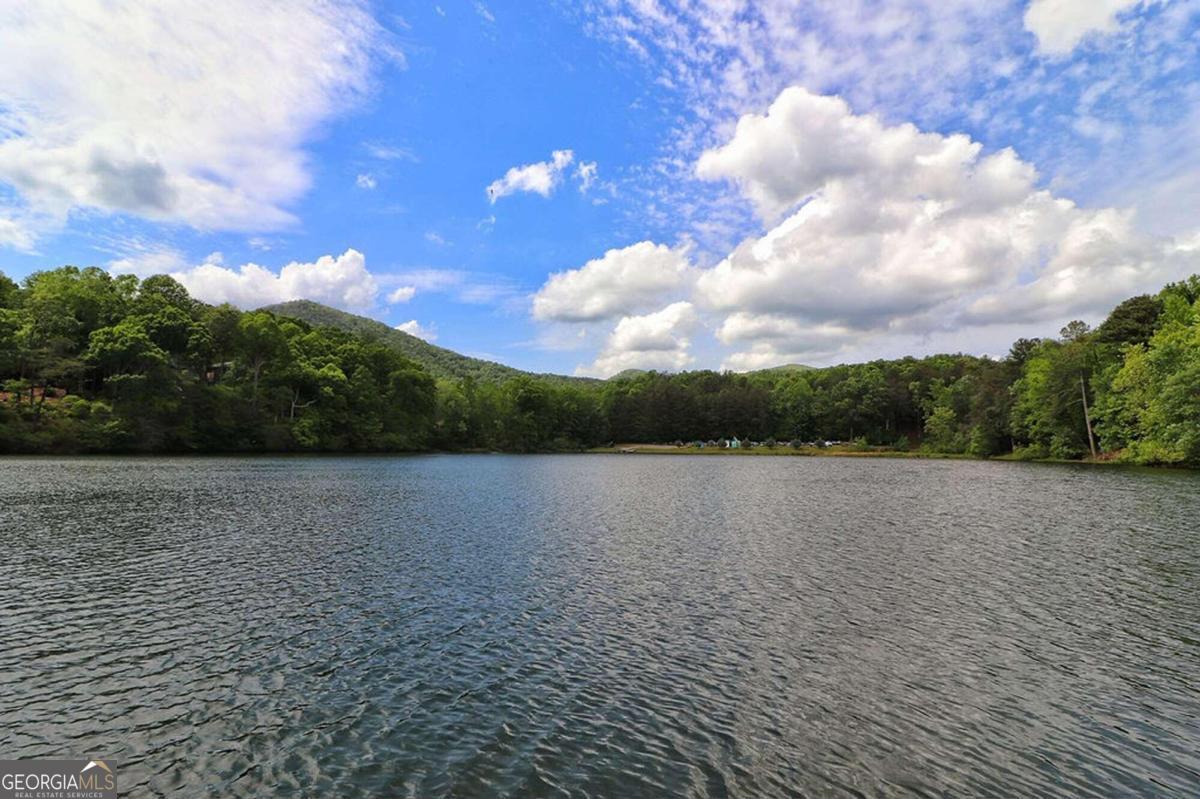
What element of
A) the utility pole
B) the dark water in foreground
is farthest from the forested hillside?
the dark water in foreground

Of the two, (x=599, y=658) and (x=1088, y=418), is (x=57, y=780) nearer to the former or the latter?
(x=599, y=658)

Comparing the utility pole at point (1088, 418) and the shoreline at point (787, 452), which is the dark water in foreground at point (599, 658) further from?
the shoreline at point (787, 452)

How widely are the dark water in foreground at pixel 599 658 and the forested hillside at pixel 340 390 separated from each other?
6752cm

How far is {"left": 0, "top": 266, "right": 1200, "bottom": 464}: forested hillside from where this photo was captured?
83875mm

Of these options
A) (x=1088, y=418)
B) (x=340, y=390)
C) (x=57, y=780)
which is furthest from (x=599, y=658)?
(x=340, y=390)

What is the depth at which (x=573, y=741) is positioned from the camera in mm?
11430

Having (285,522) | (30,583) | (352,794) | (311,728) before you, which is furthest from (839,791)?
(285,522)

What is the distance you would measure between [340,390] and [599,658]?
126m

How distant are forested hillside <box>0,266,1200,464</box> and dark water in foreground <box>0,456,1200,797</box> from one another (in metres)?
67.5

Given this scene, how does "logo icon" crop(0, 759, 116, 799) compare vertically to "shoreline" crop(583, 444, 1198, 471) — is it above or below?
Result: below

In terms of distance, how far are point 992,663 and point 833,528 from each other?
21.2 metres

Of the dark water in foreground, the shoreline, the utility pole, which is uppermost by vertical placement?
the utility pole

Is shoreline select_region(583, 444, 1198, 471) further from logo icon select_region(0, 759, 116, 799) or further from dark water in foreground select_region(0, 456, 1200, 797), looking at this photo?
logo icon select_region(0, 759, 116, 799)

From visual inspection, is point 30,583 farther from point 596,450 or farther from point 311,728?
point 596,450
